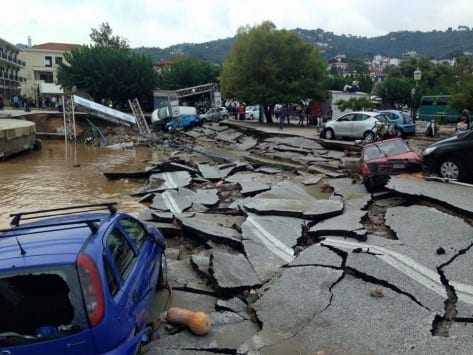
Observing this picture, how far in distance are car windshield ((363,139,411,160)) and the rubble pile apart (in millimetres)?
1349

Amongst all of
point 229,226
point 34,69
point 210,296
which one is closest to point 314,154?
point 229,226

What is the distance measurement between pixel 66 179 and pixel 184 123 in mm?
18764

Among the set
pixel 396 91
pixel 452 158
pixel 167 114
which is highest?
pixel 396 91

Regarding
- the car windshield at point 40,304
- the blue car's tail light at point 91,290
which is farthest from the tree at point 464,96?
the car windshield at point 40,304

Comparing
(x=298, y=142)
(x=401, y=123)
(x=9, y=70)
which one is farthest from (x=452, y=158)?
(x=9, y=70)

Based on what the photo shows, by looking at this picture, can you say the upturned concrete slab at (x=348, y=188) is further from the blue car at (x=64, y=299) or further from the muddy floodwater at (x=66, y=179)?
the blue car at (x=64, y=299)

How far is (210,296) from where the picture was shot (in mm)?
5820

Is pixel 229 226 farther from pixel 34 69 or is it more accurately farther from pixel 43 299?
pixel 34 69

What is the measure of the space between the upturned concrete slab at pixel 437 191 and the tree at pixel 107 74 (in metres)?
41.9

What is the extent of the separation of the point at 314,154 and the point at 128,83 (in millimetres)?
34509

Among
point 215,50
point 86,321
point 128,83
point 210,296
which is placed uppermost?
point 215,50

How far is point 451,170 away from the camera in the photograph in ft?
37.2

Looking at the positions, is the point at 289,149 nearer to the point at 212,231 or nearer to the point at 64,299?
the point at 212,231

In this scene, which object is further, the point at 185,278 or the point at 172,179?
the point at 172,179
